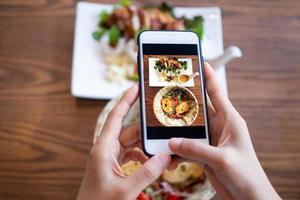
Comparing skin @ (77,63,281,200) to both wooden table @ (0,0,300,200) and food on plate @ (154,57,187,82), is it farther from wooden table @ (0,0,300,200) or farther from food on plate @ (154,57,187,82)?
wooden table @ (0,0,300,200)

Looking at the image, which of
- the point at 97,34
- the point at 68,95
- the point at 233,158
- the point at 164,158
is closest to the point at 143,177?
the point at 164,158

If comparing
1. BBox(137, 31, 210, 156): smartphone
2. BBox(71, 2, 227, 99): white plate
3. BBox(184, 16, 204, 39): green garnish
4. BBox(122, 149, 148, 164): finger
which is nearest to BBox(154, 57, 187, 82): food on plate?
BBox(137, 31, 210, 156): smartphone

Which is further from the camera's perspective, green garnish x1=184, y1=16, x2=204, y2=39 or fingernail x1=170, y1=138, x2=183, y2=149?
green garnish x1=184, y1=16, x2=204, y2=39

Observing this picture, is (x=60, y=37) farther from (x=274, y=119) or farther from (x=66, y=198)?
(x=274, y=119)

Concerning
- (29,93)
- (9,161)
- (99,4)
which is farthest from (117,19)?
(9,161)

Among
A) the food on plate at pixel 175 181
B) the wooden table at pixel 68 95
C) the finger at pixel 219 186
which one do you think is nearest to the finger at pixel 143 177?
the finger at pixel 219 186

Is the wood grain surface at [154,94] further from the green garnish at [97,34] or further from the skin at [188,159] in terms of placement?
the green garnish at [97,34]

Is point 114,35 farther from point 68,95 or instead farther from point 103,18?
point 68,95
